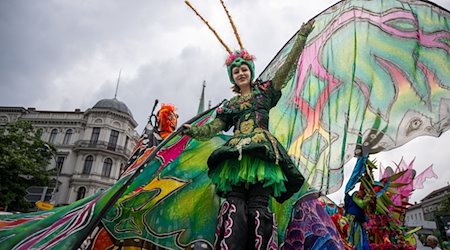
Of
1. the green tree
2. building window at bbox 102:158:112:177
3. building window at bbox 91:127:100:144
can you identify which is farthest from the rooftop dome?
the green tree

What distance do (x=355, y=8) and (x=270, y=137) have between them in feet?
5.31

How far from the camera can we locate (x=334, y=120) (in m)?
3.02

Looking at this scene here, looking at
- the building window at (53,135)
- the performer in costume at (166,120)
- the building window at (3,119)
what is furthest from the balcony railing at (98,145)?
the performer in costume at (166,120)

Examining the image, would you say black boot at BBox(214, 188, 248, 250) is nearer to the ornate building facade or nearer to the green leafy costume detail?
the green leafy costume detail

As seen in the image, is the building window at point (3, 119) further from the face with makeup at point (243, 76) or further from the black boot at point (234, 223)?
the black boot at point (234, 223)

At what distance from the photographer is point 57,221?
2.32 meters

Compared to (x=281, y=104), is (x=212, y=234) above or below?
below

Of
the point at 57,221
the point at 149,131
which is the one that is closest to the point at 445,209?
the point at 149,131

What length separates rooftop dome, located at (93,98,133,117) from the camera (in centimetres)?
3362

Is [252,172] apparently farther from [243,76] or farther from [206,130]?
[243,76]

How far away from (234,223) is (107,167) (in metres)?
31.7

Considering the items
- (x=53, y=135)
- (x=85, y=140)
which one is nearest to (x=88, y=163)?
(x=85, y=140)

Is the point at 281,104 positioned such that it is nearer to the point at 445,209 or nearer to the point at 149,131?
Result: the point at 149,131

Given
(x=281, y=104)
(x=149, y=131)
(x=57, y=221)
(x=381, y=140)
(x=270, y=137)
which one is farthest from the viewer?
(x=149, y=131)
